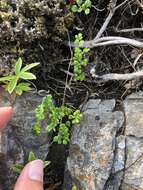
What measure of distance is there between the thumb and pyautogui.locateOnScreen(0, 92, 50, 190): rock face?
0.40 m

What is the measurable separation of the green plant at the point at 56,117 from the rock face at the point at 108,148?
8 cm

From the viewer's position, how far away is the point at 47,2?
3.69 metres

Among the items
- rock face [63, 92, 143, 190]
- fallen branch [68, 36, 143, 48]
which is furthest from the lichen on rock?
rock face [63, 92, 143, 190]

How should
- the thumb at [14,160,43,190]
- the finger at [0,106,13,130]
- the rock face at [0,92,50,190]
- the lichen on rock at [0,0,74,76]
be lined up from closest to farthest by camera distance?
the thumb at [14,160,43,190]
the finger at [0,106,13,130]
the lichen on rock at [0,0,74,76]
the rock face at [0,92,50,190]

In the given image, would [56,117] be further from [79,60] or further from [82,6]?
[82,6]

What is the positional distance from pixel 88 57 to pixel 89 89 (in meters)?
0.26

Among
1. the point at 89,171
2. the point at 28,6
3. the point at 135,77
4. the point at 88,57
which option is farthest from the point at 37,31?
the point at 89,171

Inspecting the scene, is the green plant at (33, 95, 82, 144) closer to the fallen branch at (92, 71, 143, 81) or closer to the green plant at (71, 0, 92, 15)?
the fallen branch at (92, 71, 143, 81)

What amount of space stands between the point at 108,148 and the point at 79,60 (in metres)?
0.69

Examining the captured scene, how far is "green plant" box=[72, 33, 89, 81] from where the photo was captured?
11.9 feet

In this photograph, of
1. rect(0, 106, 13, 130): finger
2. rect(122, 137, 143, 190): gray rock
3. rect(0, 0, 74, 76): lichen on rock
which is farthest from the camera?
rect(0, 0, 74, 76): lichen on rock

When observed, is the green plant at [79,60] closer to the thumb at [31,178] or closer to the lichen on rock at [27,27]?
the lichen on rock at [27,27]

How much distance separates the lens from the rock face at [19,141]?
147 inches

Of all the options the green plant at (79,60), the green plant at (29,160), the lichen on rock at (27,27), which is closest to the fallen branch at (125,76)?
the green plant at (79,60)
